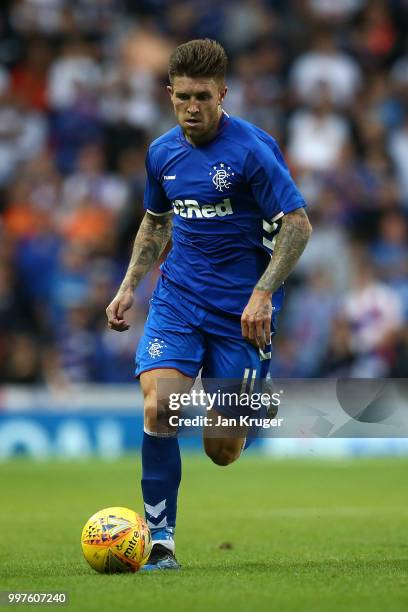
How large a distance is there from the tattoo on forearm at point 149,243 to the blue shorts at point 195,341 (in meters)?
0.22

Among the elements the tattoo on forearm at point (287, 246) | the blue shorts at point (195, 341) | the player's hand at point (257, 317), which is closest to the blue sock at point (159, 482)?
the blue shorts at point (195, 341)

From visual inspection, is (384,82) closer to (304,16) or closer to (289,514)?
(304,16)

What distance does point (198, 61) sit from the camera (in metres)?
6.43

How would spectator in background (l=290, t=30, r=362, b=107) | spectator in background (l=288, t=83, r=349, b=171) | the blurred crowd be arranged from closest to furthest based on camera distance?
the blurred crowd < spectator in background (l=288, t=83, r=349, b=171) < spectator in background (l=290, t=30, r=362, b=107)

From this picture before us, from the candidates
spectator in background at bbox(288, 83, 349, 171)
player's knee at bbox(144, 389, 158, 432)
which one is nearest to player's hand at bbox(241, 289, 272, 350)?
player's knee at bbox(144, 389, 158, 432)

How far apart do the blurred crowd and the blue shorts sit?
26.2 ft

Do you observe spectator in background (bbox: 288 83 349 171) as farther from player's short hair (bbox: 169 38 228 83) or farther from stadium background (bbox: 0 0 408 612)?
player's short hair (bbox: 169 38 228 83)

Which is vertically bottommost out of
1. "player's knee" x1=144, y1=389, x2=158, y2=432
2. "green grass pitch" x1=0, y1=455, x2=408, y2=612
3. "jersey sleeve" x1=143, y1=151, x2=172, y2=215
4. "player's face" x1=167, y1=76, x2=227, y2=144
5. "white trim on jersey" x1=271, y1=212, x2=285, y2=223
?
"green grass pitch" x1=0, y1=455, x2=408, y2=612

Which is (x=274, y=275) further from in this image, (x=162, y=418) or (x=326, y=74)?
(x=326, y=74)

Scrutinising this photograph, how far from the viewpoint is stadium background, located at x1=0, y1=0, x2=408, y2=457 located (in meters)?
15.2

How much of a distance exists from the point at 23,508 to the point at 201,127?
4.71 metres

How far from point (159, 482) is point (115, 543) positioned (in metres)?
0.54

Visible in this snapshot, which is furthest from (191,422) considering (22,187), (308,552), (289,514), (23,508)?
(22,187)

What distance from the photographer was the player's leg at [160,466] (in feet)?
21.3
